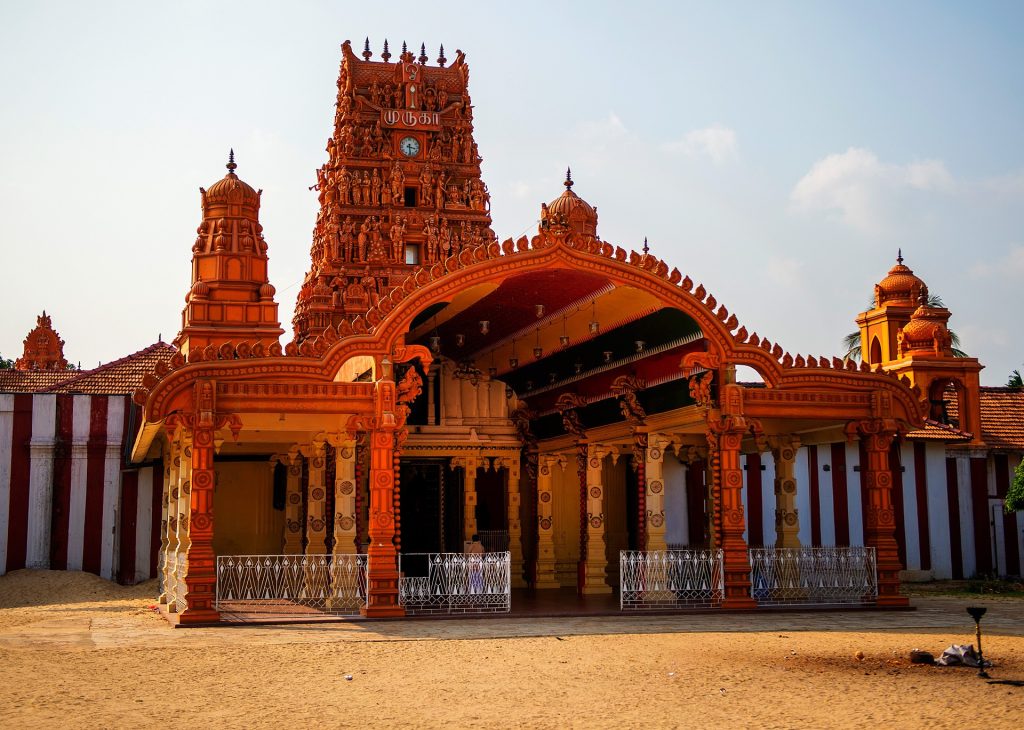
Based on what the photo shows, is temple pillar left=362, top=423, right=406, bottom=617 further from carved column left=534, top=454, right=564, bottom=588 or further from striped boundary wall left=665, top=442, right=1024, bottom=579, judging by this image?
striped boundary wall left=665, top=442, right=1024, bottom=579

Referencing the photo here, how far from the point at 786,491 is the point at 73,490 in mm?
15324

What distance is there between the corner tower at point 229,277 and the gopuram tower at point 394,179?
7662mm

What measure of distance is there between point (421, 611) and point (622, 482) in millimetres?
8365

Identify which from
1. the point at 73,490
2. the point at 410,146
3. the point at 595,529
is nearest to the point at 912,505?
the point at 595,529

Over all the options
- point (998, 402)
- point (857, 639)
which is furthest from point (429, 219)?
point (857, 639)

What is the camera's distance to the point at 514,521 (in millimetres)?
24516

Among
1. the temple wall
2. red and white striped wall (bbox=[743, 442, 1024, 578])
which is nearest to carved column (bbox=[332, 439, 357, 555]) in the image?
the temple wall

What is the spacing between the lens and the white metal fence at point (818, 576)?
1892cm

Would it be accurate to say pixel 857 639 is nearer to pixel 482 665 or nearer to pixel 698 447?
pixel 482 665

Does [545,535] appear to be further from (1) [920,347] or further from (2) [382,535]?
(1) [920,347]

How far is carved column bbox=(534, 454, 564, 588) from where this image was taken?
24.1 metres

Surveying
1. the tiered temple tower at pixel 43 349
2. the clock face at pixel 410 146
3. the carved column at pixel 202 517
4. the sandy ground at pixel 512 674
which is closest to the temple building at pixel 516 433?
the carved column at pixel 202 517

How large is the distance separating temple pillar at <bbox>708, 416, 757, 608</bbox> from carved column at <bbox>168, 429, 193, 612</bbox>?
821 centimetres

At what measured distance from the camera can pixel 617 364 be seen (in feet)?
68.0
